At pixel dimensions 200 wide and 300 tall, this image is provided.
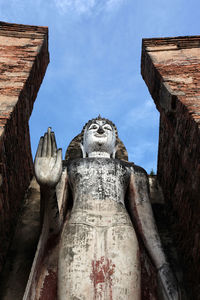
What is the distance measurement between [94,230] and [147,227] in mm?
659

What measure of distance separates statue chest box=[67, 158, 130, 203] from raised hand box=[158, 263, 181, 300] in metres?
0.80

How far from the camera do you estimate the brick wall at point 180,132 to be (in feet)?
10.1

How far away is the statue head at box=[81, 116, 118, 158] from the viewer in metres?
3.95

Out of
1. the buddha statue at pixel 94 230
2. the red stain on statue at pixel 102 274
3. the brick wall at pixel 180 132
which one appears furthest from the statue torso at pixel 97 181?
the brick wall at pixel 180 132

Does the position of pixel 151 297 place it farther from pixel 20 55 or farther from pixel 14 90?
pixel 20 55

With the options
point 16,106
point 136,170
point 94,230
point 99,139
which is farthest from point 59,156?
point 99,139

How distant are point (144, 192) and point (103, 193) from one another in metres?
0.60

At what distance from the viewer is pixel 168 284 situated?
2.50 meters

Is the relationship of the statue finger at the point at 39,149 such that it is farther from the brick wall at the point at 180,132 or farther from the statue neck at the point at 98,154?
the brick wall at the point at 180,132

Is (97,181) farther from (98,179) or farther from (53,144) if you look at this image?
(53,144)

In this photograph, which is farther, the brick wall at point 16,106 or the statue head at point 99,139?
the statue head at point 99,139

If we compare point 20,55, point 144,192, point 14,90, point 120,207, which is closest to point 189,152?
point 144,192

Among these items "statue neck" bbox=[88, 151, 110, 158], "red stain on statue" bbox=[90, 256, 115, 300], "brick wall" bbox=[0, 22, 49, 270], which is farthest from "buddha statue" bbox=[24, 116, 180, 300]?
"brick wall" bbox=[0, 22, 49, 270]

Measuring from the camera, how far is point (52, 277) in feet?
8.84
